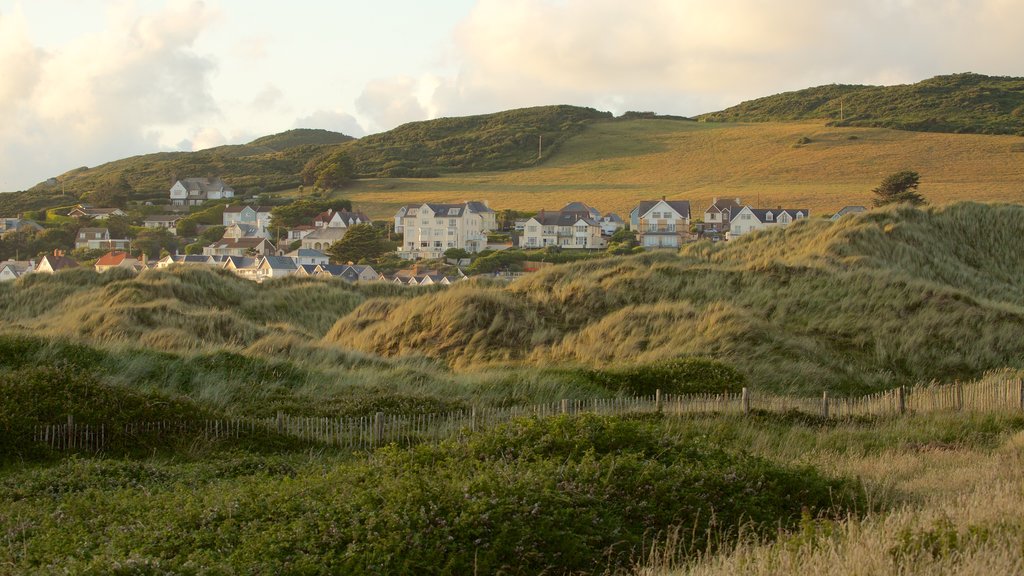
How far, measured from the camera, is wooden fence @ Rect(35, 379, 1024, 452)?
535 inches

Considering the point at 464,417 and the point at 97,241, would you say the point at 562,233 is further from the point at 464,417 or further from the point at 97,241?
the point at 464,417

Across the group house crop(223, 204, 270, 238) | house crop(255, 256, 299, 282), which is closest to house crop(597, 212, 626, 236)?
house crop(255, 256, 299, 282)

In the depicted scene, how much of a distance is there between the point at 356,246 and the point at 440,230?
438 inches

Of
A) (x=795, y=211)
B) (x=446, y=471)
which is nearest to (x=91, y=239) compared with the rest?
(x=795, y=211)

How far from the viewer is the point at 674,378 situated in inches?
769

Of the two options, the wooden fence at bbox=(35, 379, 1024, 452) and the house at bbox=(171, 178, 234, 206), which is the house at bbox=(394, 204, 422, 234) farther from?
the wooden fence at bbox=(35, 379, 1024, 452)

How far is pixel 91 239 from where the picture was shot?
9100cm

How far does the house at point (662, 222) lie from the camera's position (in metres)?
81.6

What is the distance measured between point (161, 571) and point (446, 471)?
3.50 meters

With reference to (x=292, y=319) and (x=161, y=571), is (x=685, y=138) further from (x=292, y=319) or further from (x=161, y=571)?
(x=161, y=571)

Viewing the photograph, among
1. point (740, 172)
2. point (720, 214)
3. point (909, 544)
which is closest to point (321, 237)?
point (720, 214)

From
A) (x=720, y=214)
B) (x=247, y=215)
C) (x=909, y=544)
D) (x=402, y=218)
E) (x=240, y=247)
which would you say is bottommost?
(x=909, y=544)

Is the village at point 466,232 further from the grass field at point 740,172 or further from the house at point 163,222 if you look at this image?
the grass field at point 740,172

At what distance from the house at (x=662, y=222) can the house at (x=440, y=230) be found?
13589mm
